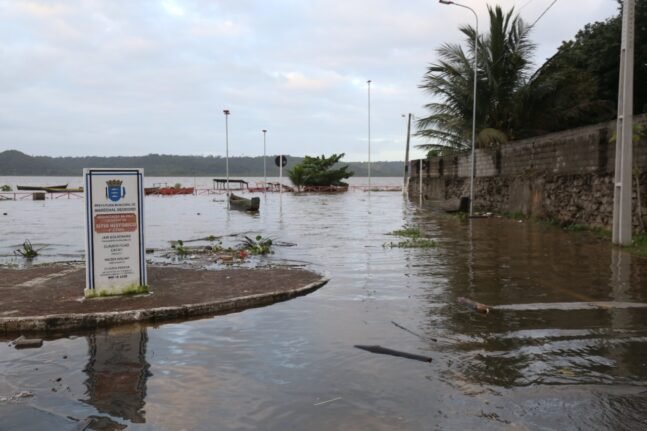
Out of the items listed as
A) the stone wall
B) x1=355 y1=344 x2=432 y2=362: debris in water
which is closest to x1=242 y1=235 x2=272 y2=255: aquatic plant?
x1=355 y1=344 x2=432 y2=362: debris in water

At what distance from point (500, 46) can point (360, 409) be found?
27.8 m

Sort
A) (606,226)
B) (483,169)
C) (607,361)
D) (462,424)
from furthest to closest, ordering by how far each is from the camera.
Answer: (483,169)
(606,226)
(607,361)
(462,424)

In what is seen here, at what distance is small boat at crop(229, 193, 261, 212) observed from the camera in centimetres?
2933

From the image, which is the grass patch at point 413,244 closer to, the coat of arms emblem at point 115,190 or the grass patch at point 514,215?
the coat of arms emblem at point 115,190

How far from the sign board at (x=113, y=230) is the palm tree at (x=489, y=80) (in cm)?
2358

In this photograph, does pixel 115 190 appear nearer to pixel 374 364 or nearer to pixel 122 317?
pixel 122 317

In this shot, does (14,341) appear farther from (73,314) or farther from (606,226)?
(606,226)

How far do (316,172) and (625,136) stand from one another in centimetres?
5195

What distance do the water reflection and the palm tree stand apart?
2508cm

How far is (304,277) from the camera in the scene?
9.27m

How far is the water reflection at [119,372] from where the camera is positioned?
4.29m

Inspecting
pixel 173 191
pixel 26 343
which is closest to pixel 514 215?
pixel 26 343

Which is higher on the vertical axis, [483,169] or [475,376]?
[483,169]

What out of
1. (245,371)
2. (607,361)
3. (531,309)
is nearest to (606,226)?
(531,309)
